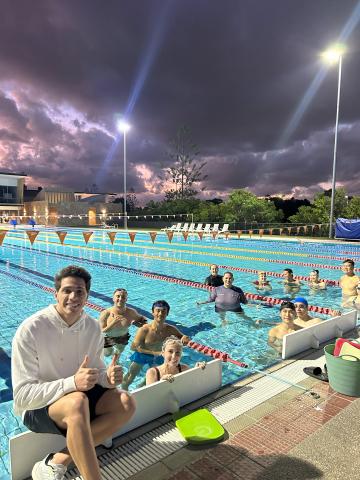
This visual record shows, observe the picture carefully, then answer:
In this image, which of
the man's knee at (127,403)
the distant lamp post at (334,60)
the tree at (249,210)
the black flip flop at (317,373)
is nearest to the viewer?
the man's knee at (127,403)

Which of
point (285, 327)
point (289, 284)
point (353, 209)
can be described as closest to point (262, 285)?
point (289, 284)

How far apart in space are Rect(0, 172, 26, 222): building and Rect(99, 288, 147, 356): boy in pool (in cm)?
5241

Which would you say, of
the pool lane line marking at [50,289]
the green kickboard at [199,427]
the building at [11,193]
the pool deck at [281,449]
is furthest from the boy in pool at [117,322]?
the building at [11,193]

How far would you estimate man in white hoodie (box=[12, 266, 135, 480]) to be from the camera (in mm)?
1956

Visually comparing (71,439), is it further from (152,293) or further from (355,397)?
(152,293)

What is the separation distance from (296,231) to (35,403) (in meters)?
26.5

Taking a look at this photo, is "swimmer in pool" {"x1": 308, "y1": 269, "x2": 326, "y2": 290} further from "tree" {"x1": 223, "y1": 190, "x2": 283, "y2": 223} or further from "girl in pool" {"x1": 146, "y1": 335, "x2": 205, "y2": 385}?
"tree" {"x1": 223, "y1": 190, "x2": 283, "y2": 223}

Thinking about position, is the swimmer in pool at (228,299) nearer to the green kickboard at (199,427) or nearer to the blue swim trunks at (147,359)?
the blue swim trunks at (147,359)

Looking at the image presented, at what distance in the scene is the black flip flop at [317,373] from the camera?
3.54 meters

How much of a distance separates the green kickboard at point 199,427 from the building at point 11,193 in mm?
55076

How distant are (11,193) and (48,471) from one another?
57.8m

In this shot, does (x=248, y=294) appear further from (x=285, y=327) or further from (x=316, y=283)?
(x=285, y=327)

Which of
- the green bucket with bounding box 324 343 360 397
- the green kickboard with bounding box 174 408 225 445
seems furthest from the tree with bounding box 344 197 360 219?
the green kickboard with bounding box 174 408 225 445

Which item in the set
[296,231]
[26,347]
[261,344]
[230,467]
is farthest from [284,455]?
[296,231]
